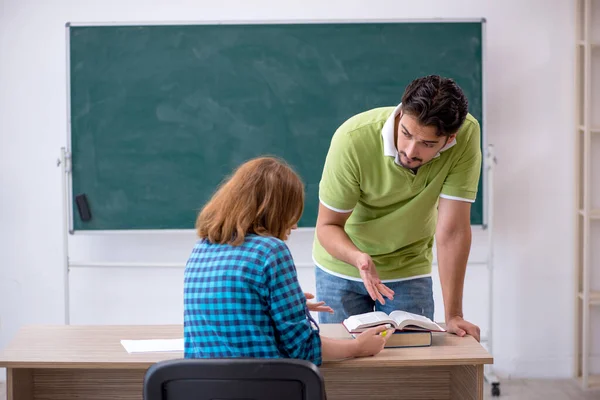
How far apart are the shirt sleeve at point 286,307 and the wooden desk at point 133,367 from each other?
0.22 m

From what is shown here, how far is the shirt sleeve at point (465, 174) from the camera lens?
2344 millimetres

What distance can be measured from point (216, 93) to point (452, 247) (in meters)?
1.76

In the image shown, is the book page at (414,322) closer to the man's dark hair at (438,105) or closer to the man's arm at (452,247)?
the man's arm at (452,247)

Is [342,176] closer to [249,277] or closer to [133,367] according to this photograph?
[249,277]

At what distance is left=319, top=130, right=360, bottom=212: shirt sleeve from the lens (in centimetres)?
233

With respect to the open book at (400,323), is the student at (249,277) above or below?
above

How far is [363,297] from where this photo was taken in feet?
8.30

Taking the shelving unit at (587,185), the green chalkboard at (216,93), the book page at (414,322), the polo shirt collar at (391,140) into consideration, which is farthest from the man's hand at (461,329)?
the shelving unit at (587,185)

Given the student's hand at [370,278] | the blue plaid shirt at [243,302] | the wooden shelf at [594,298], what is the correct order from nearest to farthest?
the blue plaid shirt at [243,302] → the student's hand at [370,278] → the wooden shelf at [594,298]

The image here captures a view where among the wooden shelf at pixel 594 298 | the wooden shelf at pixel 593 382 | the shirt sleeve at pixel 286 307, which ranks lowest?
the wooden shelf at pixel 593 382

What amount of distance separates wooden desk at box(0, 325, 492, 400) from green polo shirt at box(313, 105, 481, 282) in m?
0.32

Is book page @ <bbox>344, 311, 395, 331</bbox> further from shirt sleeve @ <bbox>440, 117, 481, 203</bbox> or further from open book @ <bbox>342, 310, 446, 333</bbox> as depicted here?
shirt sleeve @ <bbox>440, 117, 481, 203</bbox>

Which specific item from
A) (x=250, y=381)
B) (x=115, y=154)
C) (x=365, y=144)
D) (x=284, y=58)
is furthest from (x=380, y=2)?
(x=250, y=381)

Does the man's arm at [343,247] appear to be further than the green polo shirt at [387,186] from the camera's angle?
No
